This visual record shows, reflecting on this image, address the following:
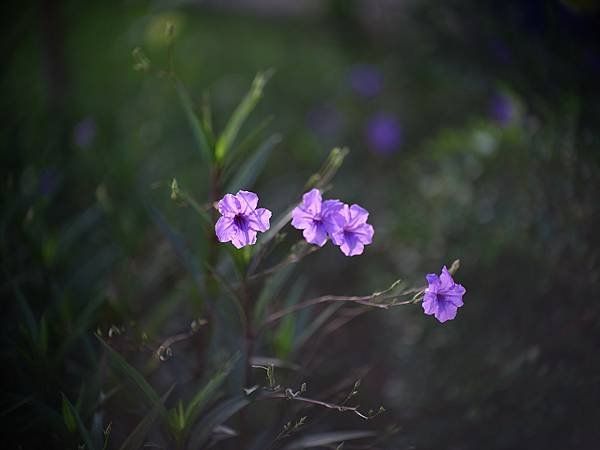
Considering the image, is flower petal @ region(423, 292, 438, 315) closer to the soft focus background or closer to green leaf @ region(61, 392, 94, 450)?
the soft focus background

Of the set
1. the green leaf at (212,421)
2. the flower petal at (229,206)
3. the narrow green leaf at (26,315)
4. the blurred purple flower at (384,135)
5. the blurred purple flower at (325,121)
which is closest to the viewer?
the flower petal at (229,206)

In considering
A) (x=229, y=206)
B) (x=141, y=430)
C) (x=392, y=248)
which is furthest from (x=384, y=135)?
(x=141, y=430)

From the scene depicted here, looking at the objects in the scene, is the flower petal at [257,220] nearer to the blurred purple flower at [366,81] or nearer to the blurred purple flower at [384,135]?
the blurred purple flower at [384,135]

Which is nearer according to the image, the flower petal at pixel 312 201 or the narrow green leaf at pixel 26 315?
the flower petal at pixel 312 201

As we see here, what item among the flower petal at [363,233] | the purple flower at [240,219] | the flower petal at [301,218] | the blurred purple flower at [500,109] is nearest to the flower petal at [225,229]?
the purple flower at [240,219]

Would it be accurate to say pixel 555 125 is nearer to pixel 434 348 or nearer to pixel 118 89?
pixel 434 348

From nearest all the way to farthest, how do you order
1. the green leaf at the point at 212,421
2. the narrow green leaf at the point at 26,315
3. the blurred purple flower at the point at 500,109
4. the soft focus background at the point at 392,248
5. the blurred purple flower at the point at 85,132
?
the green leaf at the point at 212,421, the narrow green leaf at the point at 26,315, the soft focus background at the point at 392,248, the blurred purple flower at the point at 85,132, the blurred purple flower at the point at 500,109
